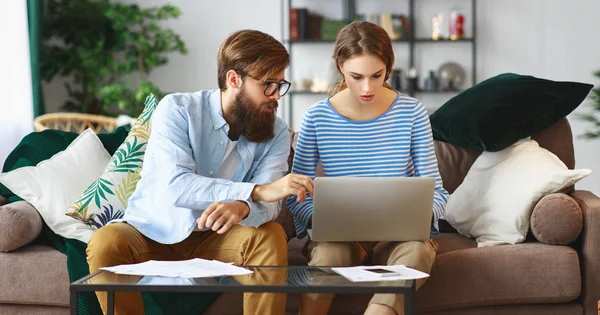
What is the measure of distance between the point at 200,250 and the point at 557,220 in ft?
3.74

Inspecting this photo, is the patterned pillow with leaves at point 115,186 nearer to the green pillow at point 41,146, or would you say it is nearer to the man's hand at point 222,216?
the green pillow at point 41,146

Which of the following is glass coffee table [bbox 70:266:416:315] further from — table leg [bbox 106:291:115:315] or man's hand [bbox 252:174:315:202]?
man's hand [bbox 252:174:315:202]

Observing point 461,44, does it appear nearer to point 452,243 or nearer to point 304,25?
point 304,25

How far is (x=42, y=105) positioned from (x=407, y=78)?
282 cm

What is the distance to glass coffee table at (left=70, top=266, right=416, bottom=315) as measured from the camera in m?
1.79

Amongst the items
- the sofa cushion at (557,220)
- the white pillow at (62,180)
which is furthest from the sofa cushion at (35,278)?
the sofa cushion at (557,220)

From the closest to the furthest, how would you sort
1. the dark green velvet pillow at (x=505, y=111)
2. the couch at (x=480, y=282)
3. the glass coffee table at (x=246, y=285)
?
the glass coffee table at (x=246, y=285)
the couch at (x=480, y=282)
the dark green velvet pillow at (x=505, y=111)

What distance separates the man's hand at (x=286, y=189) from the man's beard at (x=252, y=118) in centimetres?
21

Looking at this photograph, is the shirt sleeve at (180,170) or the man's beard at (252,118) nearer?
the shirt sleeve at (180,170)

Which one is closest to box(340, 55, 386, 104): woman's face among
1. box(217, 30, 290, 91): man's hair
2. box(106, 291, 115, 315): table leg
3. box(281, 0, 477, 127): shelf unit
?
box(217, 30, 290, 91): man's hair

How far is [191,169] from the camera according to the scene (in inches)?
94.9

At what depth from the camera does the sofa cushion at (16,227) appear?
8.54 feet

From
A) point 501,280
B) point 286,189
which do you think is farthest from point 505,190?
point 286,189

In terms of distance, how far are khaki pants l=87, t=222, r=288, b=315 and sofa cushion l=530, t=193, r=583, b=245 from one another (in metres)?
0.89
